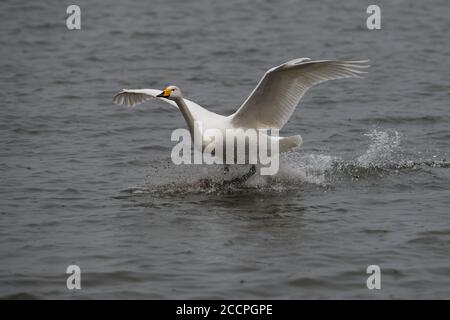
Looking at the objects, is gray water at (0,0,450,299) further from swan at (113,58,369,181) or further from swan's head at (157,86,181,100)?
swan's head at (157,86,181,100)

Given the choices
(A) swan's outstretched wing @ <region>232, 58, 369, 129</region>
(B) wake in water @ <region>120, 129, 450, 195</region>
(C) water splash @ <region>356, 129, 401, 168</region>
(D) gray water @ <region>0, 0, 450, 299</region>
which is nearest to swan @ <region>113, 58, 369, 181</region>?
(A) swan's outstretched wing @ <region>232, 58, 369, 129</region>

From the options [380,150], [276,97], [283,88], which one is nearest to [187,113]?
→ [276,97]

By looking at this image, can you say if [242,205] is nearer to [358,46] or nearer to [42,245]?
[42,245]

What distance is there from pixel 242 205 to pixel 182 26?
12838 mm

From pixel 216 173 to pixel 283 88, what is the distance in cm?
161

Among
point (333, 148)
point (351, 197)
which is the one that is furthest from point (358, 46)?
point (351, 197)

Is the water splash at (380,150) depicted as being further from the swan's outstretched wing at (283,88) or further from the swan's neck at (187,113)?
the swan's neck at (187,113)

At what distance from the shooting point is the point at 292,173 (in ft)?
38.0

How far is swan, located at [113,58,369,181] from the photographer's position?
10.6 metres

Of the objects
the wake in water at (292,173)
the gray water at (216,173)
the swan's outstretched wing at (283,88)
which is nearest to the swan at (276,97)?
the swan's outstretched wing at (283,88)

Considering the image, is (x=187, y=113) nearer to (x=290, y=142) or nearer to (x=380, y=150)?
(x=290, y=142)

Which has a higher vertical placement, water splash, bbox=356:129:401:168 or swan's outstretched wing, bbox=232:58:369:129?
swan's outstretched wing, bbox=232:58:369:129

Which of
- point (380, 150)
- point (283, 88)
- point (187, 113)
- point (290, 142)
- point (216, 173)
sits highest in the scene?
point (283, 88)

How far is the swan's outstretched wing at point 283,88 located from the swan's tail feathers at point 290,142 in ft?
1.13
